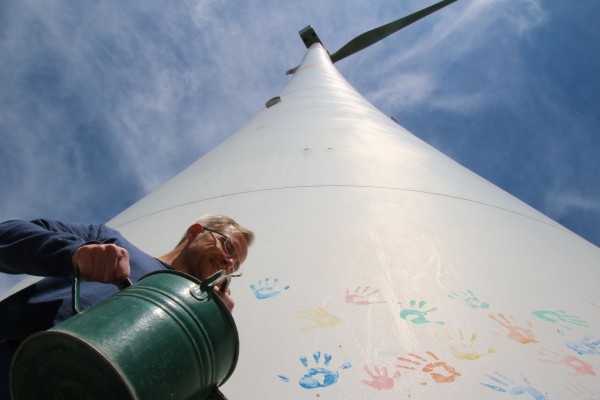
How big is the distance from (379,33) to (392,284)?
40.1 ft

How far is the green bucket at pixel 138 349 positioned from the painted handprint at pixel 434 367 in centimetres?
41

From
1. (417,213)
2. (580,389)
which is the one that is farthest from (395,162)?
(580,389)

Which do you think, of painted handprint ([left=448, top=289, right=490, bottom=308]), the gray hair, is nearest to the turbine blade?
the gray hair

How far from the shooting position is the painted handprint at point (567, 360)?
1.05 meters

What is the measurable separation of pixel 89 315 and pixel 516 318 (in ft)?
3.38

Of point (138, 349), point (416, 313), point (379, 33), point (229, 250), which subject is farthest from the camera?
point (379, 33)

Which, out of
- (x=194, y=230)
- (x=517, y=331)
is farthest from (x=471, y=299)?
(x=194, y=230)

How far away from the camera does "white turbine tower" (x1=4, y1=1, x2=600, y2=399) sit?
1.02 meters

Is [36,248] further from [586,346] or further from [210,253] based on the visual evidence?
[586,346]

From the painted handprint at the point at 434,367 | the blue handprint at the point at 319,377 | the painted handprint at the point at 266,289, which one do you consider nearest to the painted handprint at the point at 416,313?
the painted handprint at the point at 434,367

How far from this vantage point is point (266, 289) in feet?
4.52

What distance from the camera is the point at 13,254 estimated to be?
1171mm

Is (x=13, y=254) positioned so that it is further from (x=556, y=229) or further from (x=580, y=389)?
(x=556, y=229)

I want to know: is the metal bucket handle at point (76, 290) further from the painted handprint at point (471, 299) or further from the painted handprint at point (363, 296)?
the painted handprint at point (471, 299)
